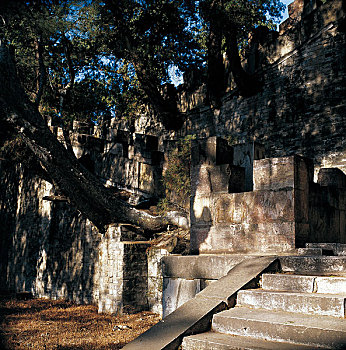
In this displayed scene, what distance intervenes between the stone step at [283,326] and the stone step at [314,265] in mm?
719

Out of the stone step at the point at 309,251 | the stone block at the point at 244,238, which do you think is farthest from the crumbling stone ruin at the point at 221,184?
the stone step at the point at 309,251

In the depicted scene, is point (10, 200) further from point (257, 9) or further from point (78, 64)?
point (257, 9)

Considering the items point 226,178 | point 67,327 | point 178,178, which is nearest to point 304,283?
point 226,178

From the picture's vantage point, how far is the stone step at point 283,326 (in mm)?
2744

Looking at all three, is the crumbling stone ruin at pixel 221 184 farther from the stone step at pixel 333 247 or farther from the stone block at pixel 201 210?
the stone step at pixel 333 247

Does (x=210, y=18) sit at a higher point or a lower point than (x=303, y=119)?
higher

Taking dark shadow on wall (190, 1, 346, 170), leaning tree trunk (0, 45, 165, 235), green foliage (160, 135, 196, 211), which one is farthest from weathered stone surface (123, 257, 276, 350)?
dark shadow on wall (190, 1, 346, 170)

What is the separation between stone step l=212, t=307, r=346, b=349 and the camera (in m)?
2.74

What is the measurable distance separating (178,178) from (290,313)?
26.0 feet

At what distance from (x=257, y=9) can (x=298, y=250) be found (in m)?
14.2

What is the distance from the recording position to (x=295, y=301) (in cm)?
335

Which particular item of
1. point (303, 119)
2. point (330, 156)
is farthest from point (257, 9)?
Result: point (330, 156)

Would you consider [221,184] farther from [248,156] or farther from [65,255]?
[65,255]

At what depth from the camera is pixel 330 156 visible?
36.7 feet
